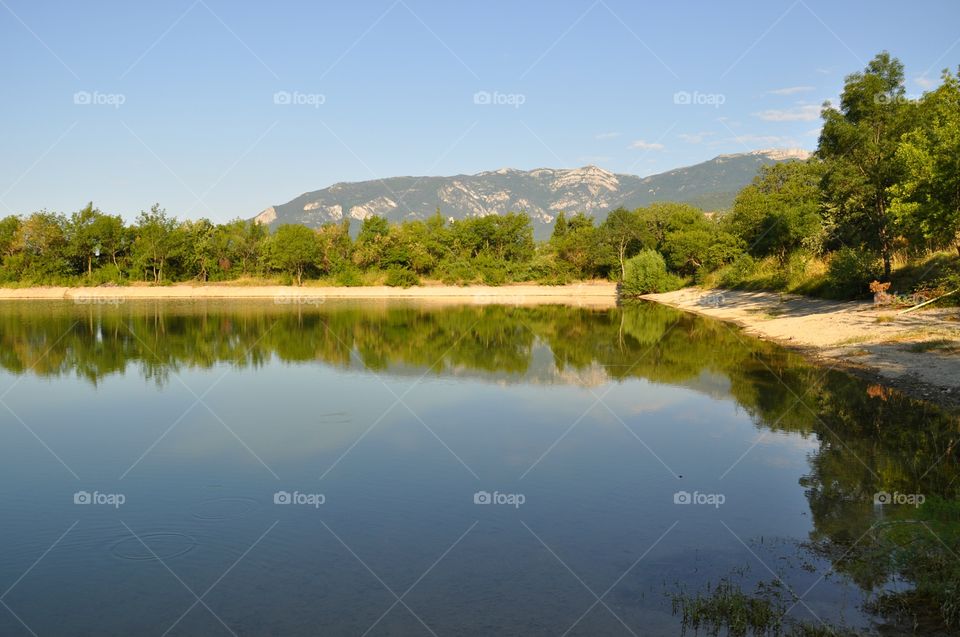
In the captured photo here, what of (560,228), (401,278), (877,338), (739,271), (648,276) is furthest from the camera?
(560,228)

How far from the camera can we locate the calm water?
7871mm

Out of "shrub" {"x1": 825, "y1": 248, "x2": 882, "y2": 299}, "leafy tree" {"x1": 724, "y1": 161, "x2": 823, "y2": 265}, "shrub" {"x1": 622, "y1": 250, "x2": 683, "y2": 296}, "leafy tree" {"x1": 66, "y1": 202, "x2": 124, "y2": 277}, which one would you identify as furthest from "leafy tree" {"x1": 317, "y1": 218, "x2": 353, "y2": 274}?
"shrub" {"x1": 825, "y1": 248, "x2": 882, "y2": 299}

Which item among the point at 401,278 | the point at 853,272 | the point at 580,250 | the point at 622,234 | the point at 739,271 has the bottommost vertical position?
the point at 401,278

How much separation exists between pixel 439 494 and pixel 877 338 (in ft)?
69.1

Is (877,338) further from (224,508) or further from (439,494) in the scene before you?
(224,508)

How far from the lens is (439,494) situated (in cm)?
1166

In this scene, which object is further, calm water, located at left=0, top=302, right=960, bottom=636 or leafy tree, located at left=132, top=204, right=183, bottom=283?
leafy tree, located at left=132, top=204, right=183, bottom=283

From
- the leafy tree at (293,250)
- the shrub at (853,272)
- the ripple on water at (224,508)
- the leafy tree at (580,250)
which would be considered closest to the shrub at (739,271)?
the shrub at (853,272)

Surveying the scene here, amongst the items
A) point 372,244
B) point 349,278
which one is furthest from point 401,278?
point 372,244

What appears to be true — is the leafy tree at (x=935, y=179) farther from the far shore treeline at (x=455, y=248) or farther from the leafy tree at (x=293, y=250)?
the leafy tree at (x=293, y=250)

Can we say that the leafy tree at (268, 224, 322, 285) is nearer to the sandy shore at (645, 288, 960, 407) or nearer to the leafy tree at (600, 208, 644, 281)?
the leafy tree at (600, 208, 644, 281)

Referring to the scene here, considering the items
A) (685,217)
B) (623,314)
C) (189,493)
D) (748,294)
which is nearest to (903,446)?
(189,493)

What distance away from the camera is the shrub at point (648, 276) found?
249ft

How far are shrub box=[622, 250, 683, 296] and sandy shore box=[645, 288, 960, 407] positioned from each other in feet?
98.9
